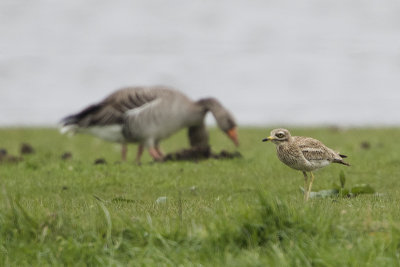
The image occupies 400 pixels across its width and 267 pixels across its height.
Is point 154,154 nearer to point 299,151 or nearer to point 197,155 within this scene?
point 197,155

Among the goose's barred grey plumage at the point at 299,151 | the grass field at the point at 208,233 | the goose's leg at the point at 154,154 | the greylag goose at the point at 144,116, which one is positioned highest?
the goose's barred grey plumage at the point at 299,151

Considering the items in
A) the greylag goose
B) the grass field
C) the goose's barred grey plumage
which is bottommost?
the greylag goose

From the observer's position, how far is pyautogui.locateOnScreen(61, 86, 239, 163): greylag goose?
1275 centimetres

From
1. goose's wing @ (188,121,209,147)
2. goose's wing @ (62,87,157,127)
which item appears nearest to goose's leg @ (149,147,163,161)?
goose's wing @ (62,87,157,127)

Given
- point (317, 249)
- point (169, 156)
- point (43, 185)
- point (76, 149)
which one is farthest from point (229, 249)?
point (76, 149)

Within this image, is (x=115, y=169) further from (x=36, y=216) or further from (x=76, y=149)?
(x=76, y=149)

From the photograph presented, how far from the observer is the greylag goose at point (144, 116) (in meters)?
12.8

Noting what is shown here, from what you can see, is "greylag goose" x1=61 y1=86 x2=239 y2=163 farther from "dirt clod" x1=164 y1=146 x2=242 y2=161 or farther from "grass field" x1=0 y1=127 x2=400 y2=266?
"grass field" x1=0 y1=127 x2=400 y2=266

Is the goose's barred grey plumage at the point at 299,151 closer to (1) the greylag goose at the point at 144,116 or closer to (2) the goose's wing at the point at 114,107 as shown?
(1) the greylag goose at the point at 144,116

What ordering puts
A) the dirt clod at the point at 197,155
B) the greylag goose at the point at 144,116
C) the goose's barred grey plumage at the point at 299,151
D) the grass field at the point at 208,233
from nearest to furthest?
1. the grass field at the point at 208,233
2. the goose's barred grey plumage at the point at 299,151
3. the dirt clod at the point at 197,155
4. the greylag goose at the point at 144,116

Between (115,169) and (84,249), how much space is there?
562 cm

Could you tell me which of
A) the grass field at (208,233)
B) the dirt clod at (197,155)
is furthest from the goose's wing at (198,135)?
the grass field at (208,233)

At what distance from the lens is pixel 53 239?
16.7ft

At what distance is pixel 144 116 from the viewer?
499 inches
